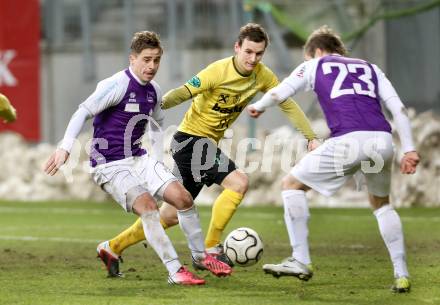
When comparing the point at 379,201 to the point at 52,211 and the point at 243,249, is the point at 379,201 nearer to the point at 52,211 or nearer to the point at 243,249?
the point at 243,249

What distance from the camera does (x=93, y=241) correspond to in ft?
36.5

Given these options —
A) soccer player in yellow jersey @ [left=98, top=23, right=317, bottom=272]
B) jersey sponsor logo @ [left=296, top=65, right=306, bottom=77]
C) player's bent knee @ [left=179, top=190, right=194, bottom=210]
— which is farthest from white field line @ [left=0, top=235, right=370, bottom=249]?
jersey sponsor logo @ [left=296, top=65, right=306, bottom=77]

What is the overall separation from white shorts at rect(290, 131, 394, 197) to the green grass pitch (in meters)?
0.72

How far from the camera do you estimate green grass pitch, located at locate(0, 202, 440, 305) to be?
703 centimetres

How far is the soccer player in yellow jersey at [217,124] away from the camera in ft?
27.6

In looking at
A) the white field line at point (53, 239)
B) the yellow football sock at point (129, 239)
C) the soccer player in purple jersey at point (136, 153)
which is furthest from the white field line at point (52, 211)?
the soccer player in purple jersey at point (136, 153)

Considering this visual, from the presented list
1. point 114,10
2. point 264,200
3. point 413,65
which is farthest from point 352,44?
point 114,10

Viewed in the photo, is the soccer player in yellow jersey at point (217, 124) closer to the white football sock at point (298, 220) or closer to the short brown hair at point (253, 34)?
the short brown hair at point (253, 34)

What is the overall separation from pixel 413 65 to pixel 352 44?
35.3 inches

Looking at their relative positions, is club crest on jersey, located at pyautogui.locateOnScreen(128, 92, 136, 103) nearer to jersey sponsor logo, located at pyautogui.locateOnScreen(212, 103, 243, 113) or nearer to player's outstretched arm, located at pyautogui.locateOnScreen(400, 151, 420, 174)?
jersey sponsor logo, located at pyautogui.locateOnScreen(212, 103, 243, 113)

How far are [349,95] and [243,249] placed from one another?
5.21 ft

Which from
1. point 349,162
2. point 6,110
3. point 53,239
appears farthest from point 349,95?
point 53,239

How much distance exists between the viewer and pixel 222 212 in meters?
8.41

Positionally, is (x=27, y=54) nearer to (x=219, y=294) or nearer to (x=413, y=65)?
(x=413, y=65)
